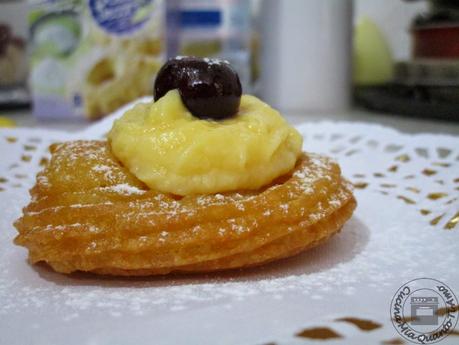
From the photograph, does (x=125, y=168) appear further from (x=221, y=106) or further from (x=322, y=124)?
(x=322, y=124)

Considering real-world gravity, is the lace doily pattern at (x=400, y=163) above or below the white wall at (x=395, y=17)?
below

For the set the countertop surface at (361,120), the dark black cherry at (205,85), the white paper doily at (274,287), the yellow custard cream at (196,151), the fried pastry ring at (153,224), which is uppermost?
the dark black cherry at (205,85)

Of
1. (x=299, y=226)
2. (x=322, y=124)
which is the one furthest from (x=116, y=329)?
(x=322, y=124)

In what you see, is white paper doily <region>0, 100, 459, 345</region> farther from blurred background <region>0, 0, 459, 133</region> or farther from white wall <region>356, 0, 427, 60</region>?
white wall <region>356, 0, 427, 60</region>

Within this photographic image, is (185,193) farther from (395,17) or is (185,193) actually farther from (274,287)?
(395,17)

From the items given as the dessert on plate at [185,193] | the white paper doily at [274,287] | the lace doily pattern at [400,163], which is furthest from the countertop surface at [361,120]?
the dessert on plate at [185,193]

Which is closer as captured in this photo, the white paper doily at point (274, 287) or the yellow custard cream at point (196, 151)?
the white paper doily at point (274, 287)

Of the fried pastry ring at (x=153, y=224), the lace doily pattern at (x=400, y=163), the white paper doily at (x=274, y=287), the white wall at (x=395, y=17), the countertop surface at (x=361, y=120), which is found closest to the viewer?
the white paper doily at (x=274, y=287)

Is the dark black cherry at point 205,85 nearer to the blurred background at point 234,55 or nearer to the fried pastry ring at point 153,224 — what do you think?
the fried pastry ring at point 153,224

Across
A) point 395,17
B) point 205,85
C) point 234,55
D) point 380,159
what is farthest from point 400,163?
point 395,17
